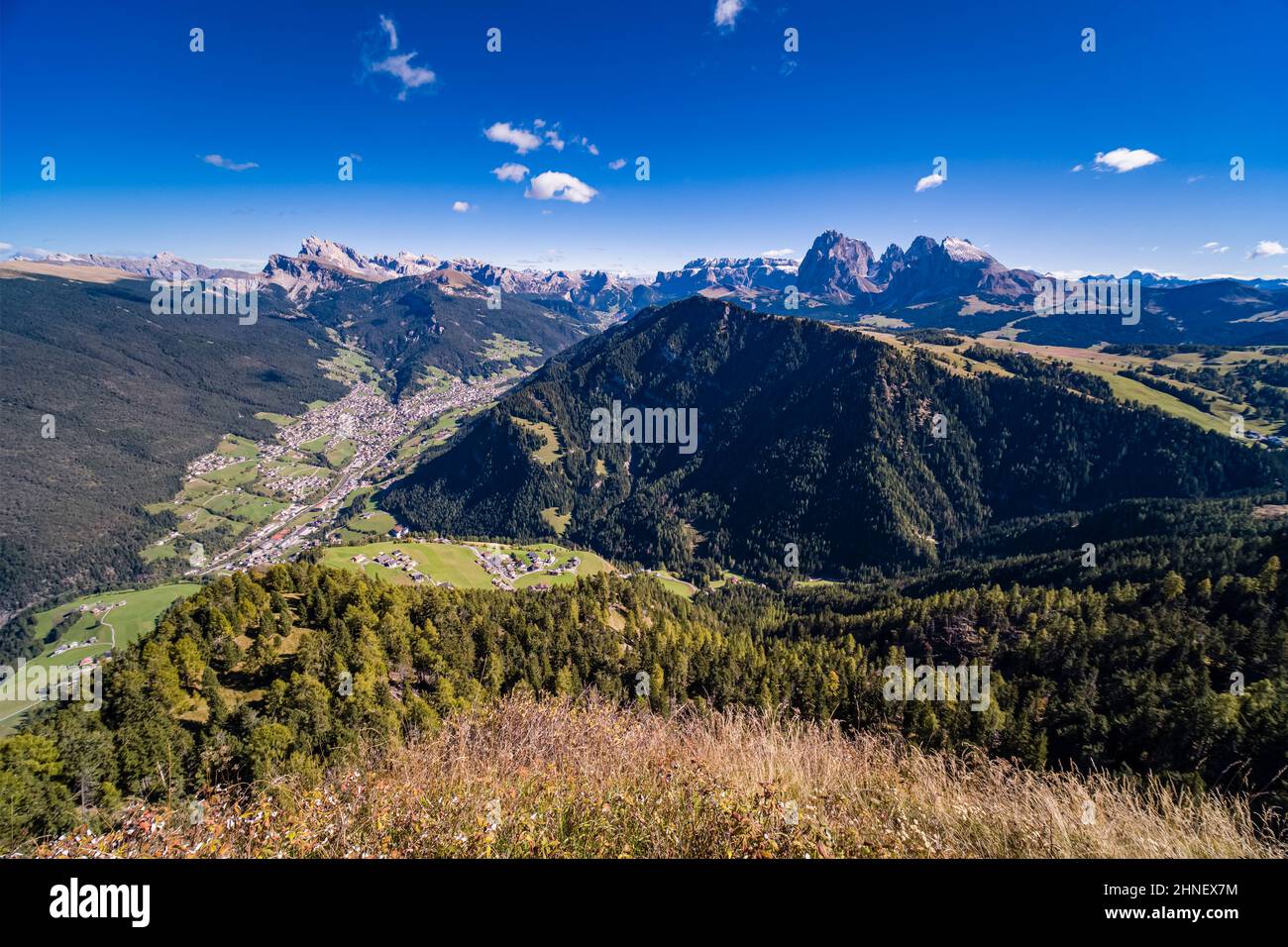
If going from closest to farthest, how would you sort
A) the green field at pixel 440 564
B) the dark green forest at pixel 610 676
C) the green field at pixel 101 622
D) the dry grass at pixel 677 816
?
1. the dry grass at pixel 677 816
2. the dark green forest at pixel 610 676
3. the green field at pixel 440 564
4. the green field at pixel 101 622

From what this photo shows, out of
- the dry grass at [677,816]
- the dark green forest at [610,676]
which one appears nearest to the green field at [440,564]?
the dark green forest at [610,676]

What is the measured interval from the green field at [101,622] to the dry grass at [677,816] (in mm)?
163008

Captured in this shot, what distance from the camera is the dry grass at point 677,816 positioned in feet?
21.8

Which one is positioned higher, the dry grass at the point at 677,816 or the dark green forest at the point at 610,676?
the dry grass at the point at 677,816

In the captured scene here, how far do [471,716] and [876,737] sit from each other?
11.5 m

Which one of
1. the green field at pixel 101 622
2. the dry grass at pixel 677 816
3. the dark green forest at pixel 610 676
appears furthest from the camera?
the green field at pixel 101 622

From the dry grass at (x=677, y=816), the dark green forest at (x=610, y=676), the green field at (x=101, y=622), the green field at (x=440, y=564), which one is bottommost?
the green field at (x=101, y=622)

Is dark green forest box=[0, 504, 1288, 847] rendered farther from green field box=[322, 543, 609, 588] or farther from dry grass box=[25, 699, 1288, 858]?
green field box=[322, 543, 609, 588]

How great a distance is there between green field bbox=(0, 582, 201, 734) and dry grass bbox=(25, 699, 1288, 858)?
6418 inches

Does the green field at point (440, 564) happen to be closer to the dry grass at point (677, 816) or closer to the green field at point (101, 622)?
the green field at point (101, 622)

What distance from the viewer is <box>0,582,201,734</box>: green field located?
13712 cm

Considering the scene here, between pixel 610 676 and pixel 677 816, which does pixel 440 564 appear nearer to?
pixel 610 676
